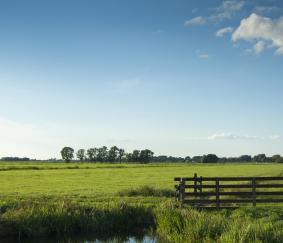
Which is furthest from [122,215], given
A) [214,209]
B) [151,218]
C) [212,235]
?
[212,235]

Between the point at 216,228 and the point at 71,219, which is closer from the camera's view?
the point at 216,228

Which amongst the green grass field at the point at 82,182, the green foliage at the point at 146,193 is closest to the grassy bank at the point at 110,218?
the green grass field at the point at 82,182

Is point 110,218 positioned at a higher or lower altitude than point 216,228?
lower

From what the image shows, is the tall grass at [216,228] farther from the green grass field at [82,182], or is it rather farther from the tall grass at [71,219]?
the green grass field at [82,182]

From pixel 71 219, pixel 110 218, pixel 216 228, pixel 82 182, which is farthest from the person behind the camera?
pixel 82 182

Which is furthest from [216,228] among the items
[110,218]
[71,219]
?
[71,219]

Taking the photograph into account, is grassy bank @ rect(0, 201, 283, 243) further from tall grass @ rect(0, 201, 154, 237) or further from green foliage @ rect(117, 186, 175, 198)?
green foliage @ rect(117, 186, 175, 198)

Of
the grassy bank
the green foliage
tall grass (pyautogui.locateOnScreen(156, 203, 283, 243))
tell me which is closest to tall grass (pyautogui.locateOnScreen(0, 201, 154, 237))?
the grassy bank

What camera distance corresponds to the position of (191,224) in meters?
17.3

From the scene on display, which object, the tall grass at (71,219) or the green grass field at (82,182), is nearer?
Result: the tall grass at (71,219)

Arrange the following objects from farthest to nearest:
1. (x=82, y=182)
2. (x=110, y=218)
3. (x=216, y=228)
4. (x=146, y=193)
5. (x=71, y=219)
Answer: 1. (x=82, y=182)
2. (x=146, y=193)
3. (x=110, y=218)
4. (x=71, y=219)
5. (x=216, y=228)

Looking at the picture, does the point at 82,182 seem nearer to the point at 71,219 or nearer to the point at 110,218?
the point at 110,218

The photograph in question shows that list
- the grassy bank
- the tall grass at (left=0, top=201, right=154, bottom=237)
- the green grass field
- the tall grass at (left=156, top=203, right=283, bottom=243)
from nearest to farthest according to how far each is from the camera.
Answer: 1. the tall grass at (left=156, top=203, right=283, bottom=243)
2. the grassy bank
3. the tall grass at (left=0, top=201, right=154, bottom=237)
4. the green grass field

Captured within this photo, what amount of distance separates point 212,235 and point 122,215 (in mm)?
7261
